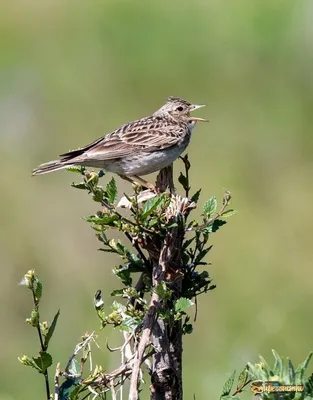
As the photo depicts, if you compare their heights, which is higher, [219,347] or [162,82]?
[162,82]

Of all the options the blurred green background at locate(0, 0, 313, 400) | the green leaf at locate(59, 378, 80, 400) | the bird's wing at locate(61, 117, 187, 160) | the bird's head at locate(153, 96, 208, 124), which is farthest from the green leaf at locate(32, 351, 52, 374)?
the bird's head at locate(153, 96, 208, 124)

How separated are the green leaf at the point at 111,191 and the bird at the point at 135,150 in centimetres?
232

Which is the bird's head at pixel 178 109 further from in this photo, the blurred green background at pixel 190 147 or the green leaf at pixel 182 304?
the green leaf at pixel 182 304

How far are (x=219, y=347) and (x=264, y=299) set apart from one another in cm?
81

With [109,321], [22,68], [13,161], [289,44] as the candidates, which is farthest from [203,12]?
[109,321]

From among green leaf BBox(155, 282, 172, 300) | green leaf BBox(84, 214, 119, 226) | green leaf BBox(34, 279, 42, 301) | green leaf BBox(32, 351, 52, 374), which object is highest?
green leaf BBox(84, 214, 119, 226)

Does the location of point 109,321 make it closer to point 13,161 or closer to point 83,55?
point 13,161

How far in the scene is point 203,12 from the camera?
1375 centimetres

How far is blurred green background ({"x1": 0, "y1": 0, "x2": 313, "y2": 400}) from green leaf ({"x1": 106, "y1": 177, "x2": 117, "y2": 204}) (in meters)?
1.79

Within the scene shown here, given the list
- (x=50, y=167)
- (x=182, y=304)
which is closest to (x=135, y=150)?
(x=50, y=167)

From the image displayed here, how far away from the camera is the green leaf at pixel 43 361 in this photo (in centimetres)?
279

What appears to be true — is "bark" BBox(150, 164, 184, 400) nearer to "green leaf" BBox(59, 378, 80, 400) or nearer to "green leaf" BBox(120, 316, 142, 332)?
"green leaf" BBox(120, 316, 142, 332)

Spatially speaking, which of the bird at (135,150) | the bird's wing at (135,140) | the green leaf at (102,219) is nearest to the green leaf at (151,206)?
the green leaf at (102,219)

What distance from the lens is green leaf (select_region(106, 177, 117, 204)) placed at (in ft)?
9.71
